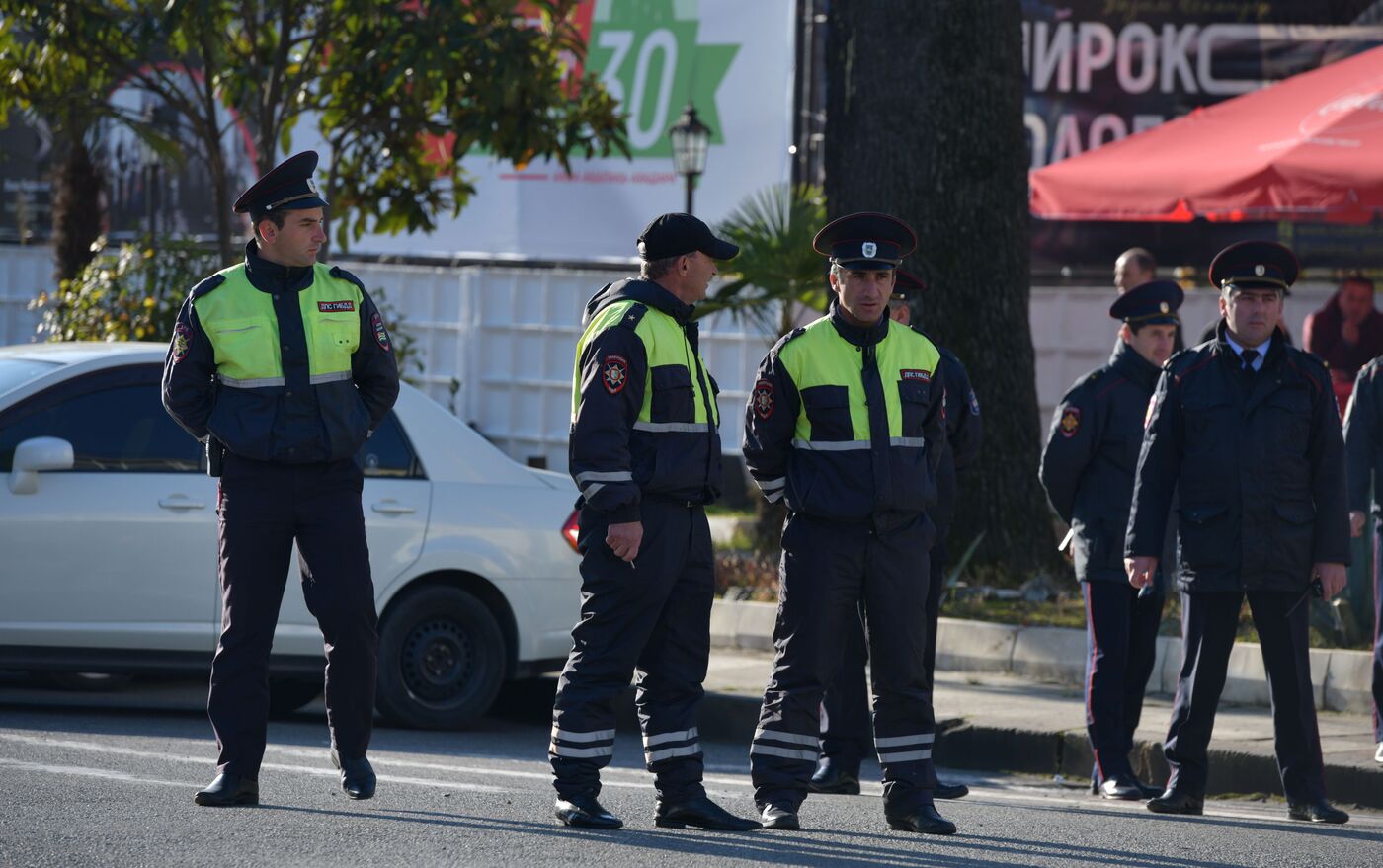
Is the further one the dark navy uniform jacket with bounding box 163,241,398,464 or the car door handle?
the car door handle

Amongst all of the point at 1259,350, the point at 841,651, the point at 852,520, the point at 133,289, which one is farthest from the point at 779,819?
the point at 133,289

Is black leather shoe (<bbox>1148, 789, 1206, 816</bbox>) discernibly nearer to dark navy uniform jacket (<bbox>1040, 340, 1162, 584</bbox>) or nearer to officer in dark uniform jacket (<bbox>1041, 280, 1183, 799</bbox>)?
officer in dark uniform jacket (<bbox>1041, 280, 1183, 799</bbox>)

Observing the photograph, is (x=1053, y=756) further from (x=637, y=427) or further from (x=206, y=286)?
(x=206, y=286)

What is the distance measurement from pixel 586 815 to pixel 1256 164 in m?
6.81

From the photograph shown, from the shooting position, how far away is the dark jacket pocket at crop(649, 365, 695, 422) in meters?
6.29

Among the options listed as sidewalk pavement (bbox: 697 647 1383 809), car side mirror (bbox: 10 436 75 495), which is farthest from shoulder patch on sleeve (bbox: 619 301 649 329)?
sidewalk pavement (bbox: 697 647 1383 809)

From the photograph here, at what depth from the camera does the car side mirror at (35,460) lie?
8.39m

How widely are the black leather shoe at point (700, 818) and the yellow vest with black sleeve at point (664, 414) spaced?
35.9 inches

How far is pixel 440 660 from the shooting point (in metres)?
9.05

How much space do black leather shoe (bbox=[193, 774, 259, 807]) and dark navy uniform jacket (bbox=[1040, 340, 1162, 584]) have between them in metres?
3.17

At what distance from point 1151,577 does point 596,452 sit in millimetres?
2238

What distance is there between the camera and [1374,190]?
11.1 m

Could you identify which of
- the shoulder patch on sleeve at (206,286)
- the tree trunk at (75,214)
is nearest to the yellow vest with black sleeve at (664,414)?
the shoulder patch on sleeve at (206,286)

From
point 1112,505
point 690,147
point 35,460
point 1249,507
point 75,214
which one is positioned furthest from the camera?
point 75,214
